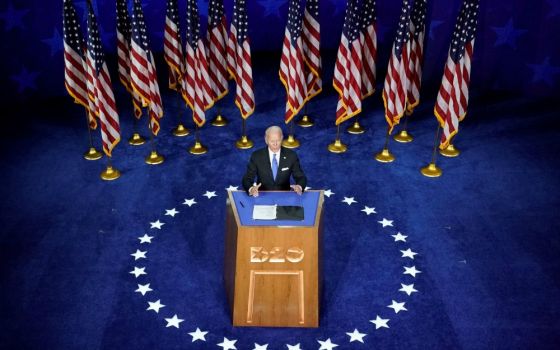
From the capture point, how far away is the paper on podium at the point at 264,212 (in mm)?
5668

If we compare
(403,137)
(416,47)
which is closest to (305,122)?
(403,137)

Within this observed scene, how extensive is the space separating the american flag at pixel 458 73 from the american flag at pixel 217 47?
3.39 meters

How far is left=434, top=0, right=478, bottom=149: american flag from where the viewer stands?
26.2ft

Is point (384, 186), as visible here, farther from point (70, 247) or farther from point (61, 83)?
point (61, 83)

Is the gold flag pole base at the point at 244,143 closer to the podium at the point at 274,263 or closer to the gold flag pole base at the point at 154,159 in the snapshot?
the gold flag pole base at the point at 154,159

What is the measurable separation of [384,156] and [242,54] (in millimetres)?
2609

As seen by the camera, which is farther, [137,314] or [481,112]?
[481,112]

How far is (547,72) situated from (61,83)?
342 inches

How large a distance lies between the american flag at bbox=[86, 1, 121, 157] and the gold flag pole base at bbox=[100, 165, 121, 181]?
11.0 inches

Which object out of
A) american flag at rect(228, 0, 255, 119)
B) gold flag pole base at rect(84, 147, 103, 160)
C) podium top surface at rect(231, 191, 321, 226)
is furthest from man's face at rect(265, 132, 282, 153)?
gold flag pole base at rect(84, 147, 103, 160)

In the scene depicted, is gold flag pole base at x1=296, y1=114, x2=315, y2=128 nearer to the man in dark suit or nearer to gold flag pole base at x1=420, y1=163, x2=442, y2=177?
gold flag pole base at x1=420, y1=163, x2=442, y2=177

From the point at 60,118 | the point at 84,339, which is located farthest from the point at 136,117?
the point at 84,339

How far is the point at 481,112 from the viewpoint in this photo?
35.5ft

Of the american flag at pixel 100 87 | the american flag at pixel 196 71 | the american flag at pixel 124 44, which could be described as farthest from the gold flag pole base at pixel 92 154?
the american flag at pixel 196 71
